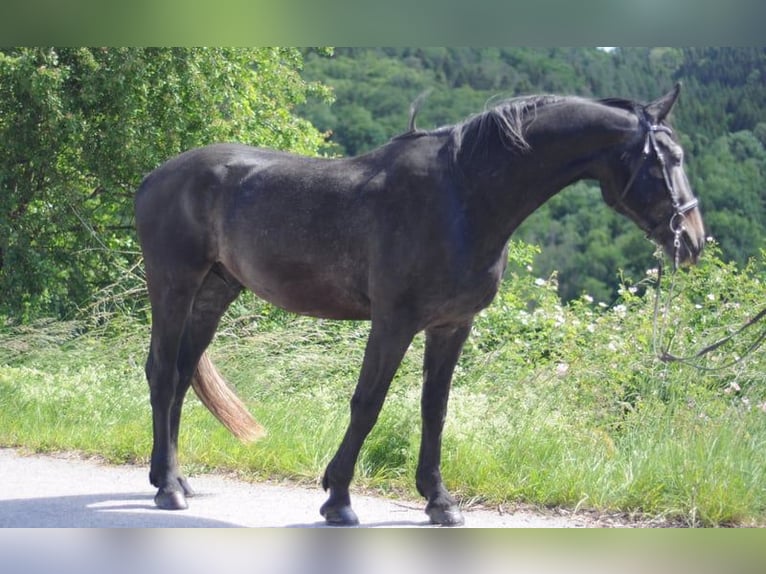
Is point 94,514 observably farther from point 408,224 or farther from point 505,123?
point 505,123

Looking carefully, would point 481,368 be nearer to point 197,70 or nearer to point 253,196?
point 253,196

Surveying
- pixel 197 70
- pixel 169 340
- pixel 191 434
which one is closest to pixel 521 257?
pixel 197 70

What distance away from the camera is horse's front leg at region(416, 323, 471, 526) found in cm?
525

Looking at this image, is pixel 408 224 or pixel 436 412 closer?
pixel 408 224

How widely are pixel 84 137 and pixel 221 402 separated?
670 centimetres

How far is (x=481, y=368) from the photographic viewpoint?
8039 mm

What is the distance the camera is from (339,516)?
5.05m

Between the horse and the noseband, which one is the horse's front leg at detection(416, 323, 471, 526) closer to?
the horse

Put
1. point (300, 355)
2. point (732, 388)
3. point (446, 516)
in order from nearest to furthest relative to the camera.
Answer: point (446, 516)
point (732, 388)
point (300, 355)

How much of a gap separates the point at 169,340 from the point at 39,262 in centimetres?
673

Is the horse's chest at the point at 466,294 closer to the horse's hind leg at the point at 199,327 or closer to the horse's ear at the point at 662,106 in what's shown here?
the horse's ear at the point at 662,106

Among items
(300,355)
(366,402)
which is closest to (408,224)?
(366,402)

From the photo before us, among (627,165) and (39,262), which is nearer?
(627,165)

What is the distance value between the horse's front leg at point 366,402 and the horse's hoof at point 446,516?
0.45 m
